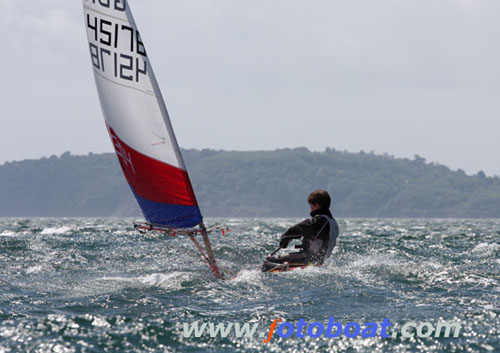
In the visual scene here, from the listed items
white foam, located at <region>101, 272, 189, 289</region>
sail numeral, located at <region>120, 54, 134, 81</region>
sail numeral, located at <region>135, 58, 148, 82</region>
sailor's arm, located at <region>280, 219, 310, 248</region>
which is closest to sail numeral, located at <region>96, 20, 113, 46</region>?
sail numeral, located at <region>120, 54, 134, 81</region>

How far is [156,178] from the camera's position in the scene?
986cm

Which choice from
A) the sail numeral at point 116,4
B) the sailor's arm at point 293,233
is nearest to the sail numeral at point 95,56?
the sail numeral at point 116,4

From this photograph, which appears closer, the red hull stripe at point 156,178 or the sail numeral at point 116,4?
the sail numeral at point 116,4

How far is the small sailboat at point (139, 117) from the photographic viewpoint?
9.48 m

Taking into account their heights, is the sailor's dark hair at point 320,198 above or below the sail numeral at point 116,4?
below

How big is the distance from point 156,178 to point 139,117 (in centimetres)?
90

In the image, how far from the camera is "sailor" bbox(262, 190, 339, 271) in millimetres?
10727

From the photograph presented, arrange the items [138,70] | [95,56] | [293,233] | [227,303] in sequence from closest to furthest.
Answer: [227,303] → [138,70] → [95,56] → [293,233]

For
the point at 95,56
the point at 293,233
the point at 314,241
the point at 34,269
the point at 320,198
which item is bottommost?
the point at 34,269

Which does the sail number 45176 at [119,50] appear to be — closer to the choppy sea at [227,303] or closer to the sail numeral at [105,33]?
the sail numeral at [105,33]

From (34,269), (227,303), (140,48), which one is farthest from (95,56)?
(34,269)

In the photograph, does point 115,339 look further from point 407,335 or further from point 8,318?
point 407,335

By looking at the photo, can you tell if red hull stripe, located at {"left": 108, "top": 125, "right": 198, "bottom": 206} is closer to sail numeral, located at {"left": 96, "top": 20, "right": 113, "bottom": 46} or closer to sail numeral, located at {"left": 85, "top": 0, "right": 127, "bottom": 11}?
sail numeral, located at {"left": 96, "top": 20, "right": 113, "bottom": 46}

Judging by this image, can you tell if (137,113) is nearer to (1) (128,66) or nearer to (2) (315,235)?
(1) (128,66)
